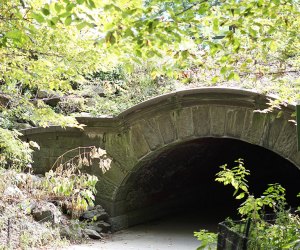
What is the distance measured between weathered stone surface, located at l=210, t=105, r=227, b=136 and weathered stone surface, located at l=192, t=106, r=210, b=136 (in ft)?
0.24

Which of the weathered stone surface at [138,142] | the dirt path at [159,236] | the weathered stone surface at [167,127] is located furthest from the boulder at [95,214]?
the weathered stone surface at [167,127]

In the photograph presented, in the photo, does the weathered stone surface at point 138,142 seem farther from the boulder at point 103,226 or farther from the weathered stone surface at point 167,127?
the boulder at point 103,226

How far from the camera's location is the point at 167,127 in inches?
267

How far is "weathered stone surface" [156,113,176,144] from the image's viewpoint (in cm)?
675

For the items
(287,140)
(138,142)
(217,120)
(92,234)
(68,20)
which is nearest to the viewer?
(68,20)

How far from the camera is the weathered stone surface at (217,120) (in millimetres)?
6254

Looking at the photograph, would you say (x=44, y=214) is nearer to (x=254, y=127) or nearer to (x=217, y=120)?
(x=217, y=120)

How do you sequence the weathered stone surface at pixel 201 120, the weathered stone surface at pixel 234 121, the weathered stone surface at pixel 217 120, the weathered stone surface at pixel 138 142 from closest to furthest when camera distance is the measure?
the weathered stone surface at pixel 234 121 < the weathered stone surface at pixel 217 120 < the weathered stone surface at pixel 201 120 < the weathered stone surface at pixel 138 142

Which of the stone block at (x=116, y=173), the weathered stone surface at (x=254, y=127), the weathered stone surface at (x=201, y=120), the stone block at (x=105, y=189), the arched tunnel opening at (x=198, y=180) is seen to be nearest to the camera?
the weathered stone surface at (x=254, y=127)

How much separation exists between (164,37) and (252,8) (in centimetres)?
74

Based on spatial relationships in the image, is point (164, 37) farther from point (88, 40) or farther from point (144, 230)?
point (144, 230)

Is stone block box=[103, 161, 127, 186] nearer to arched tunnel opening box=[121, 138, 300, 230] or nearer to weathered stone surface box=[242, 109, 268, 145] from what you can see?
arched tunnel opening box=[121, 138, 300, 230]

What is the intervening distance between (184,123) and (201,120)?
308mm

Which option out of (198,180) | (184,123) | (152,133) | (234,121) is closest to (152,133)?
(152,133)
